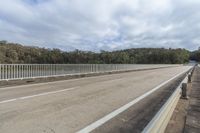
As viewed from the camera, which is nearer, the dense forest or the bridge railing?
the bridge railing

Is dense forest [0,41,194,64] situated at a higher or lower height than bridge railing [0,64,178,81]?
higher

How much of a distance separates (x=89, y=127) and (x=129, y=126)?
1.04 meters

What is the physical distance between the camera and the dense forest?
45.6 meters

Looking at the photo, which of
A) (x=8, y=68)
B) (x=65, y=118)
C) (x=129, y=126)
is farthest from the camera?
(x=8, y=68)

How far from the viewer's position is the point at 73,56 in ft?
205

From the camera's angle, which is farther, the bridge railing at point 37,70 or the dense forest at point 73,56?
the dense forest at point 73,56

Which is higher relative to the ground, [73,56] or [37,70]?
[73,56]

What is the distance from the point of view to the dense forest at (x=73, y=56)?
45.6 m

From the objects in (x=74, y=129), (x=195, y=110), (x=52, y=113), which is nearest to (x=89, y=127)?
(x=74, y=129)

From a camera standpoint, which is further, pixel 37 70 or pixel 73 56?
pixel 73 56

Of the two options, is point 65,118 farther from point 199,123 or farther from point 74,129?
point 199,123

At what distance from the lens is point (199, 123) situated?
600cm

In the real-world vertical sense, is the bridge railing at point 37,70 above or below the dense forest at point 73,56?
below

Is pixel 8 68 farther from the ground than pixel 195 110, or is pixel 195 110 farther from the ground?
pixel 8 68
